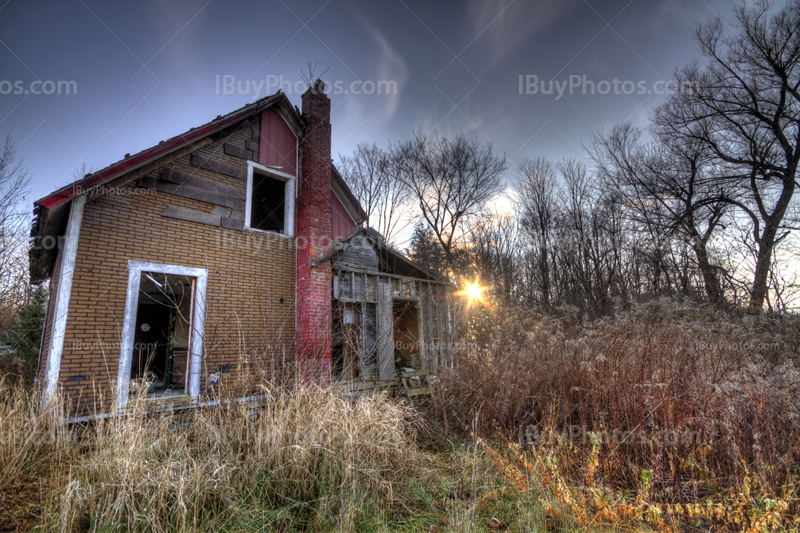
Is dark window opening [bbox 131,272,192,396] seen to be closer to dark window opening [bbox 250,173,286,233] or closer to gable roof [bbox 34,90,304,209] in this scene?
dark window opening [bbox 250,173,286,233]

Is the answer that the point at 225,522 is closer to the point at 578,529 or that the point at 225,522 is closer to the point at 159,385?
the point at 578,529

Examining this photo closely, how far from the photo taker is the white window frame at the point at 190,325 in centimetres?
645

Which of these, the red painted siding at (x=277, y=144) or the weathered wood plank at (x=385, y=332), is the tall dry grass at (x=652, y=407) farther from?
the red painted siding at (x=277, y=144)

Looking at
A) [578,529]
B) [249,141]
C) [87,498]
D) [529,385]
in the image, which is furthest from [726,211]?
[87,498]

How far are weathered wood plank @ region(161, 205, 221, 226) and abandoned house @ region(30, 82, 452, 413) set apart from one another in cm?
3

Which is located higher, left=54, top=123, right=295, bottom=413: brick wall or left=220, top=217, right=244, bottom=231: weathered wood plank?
left=220, top=217, right=244, bottom=231: weathered wood plank

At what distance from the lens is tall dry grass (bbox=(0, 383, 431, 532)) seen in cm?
321

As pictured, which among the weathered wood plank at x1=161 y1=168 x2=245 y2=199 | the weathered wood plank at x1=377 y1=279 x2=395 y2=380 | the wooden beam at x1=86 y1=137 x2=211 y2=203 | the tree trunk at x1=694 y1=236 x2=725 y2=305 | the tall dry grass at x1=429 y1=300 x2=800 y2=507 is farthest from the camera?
the tree trunk at x1=694 y1=236 x2=725 y2=305

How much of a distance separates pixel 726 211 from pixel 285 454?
56.7ft

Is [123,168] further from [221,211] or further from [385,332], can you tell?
[385,332]

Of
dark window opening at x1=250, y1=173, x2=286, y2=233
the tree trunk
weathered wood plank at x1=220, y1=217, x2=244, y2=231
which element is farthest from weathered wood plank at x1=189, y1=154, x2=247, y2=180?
the tree trunk

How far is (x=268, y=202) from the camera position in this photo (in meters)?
11.3

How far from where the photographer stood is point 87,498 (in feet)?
10.7

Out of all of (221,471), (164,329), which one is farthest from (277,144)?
(221,471)
